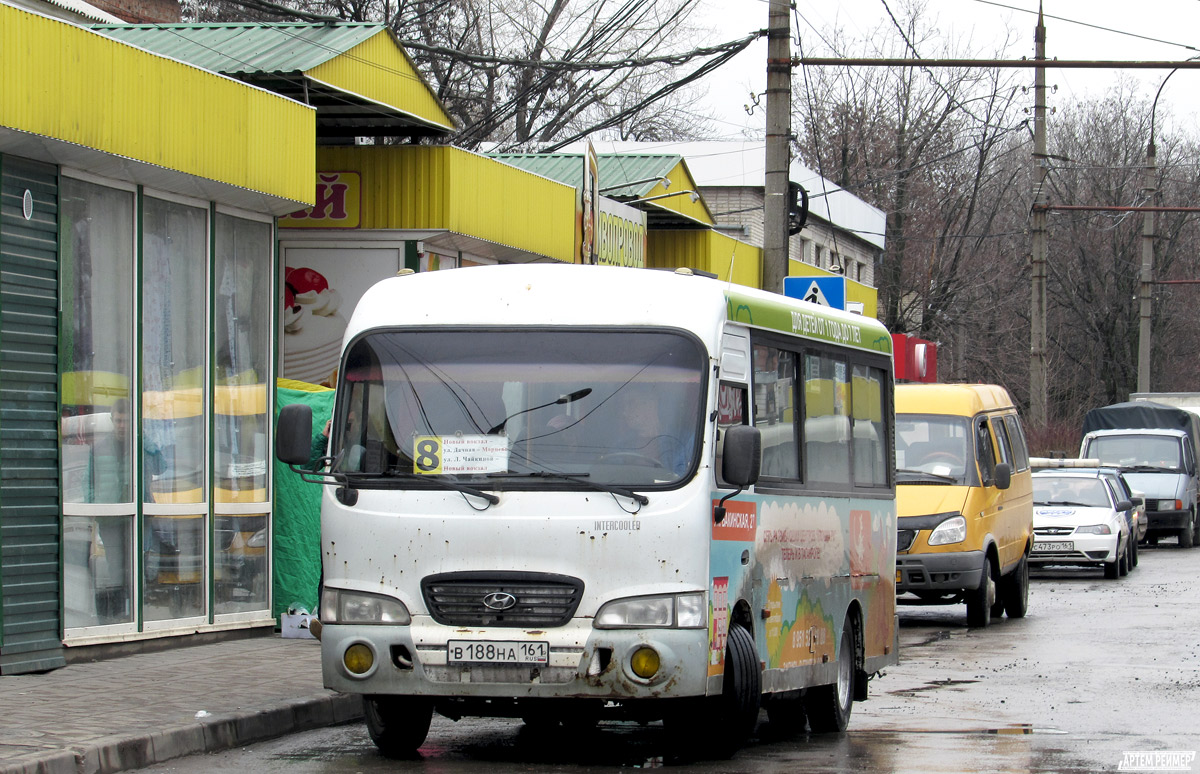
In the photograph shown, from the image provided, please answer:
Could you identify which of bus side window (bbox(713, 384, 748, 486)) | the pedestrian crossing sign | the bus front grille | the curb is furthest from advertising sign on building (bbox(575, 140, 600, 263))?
the bus front grille

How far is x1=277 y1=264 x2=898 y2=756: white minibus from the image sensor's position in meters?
7.96

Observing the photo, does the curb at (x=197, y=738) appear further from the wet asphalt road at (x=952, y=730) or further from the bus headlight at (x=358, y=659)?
the bus headlight at (x=358, y=659)

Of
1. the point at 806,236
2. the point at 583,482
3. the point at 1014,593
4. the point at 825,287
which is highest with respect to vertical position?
the point at 806,236

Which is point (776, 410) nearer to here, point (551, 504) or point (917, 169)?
point (551, 504)

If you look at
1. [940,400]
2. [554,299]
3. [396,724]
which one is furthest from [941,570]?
[554,299]

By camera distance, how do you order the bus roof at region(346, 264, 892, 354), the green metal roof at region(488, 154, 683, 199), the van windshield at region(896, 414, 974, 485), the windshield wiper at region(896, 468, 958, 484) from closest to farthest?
1. the bus roof at region(346, 264, 892, 354)
2. the windshield wiper at region(896, 468, 958, 484)
3. the van windshield at region(896, 414, 974, 485)
4. the green metal roof at region(488, 154, 683, 199)

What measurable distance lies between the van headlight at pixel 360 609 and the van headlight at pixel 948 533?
1026 cm

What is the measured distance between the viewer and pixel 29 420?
10.9 meters

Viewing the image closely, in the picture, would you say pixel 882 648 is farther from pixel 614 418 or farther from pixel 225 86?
pixel 225 86

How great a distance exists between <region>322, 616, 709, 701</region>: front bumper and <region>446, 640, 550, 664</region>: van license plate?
0.8 inches

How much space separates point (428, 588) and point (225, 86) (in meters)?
6.04

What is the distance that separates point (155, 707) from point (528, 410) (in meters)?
2.89

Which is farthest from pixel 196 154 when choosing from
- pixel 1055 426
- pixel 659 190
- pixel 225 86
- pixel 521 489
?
pixel 1055 426

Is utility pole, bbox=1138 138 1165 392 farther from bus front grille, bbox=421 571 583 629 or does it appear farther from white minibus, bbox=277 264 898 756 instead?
bus front grille, bbox=421 571 583 629
